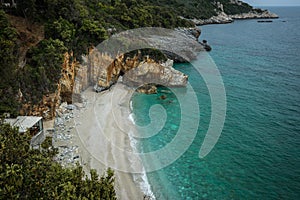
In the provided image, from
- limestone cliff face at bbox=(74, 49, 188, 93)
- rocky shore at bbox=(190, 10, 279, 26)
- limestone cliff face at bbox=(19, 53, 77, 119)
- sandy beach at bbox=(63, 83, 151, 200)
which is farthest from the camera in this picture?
rocky shore at bbox=(190, 10, 279, 26)

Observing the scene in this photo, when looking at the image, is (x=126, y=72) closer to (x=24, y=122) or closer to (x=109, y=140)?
(x=109, y=140)

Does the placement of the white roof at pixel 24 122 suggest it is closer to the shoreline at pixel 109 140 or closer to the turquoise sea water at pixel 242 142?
the shoreline at pixel 109 140

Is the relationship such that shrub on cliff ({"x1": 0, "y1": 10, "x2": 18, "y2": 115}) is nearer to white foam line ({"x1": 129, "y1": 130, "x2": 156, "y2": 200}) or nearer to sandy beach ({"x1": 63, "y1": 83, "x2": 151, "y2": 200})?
→ sandy beach ({"x1": 63, "y1": 83, "x2": 151, "y2": 200})

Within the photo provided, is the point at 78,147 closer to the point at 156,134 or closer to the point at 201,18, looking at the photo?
the point at 156,134

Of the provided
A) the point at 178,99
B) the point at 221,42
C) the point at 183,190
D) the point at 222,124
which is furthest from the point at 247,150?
the point at 221,42

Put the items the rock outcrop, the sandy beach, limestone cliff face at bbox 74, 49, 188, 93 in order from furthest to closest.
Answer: the rock outcrop < limestone cliff face at bbox 74, 49, 188, 93 < the sandy beach

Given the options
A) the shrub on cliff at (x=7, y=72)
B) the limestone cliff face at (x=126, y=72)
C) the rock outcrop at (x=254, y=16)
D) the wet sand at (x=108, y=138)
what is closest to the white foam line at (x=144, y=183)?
the wet sand at (x=108, y=138)

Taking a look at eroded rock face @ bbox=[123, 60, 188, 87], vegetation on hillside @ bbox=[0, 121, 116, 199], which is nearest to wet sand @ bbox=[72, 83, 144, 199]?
eroded rock face @ bbox=[123, 60, 188, 87]

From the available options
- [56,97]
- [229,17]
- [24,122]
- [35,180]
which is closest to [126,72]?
[56,97]
